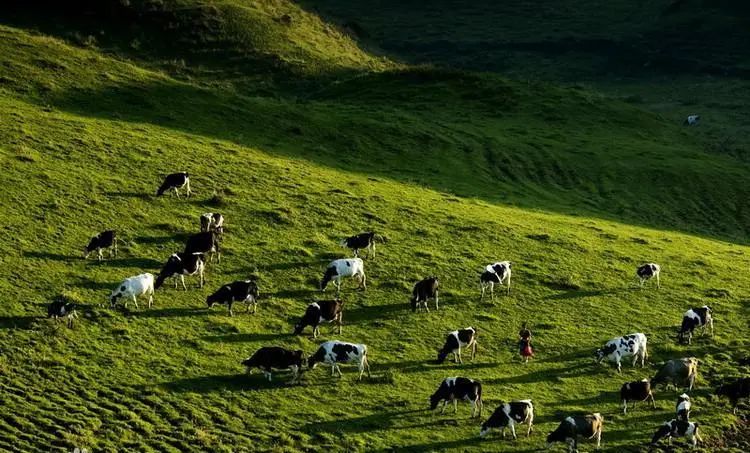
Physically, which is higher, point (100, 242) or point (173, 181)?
point (173, 181)

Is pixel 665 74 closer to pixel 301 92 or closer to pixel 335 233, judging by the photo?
pixel 301 92

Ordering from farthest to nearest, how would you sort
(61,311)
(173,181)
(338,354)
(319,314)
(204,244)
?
(173,181), (204,244), (319,314), (61,311), (338,354)

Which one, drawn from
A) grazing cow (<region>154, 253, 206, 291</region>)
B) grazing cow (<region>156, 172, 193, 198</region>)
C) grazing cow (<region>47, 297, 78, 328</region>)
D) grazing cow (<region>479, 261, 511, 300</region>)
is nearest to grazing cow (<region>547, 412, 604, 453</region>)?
grazing cow (<region>479, 261, 511, 300</region>)

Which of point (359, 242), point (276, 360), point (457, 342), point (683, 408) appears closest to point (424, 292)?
point (457, 342)

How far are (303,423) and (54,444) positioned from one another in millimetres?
7217

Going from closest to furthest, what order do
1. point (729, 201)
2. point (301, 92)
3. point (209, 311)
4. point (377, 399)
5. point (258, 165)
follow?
point (377, 399) → point (209, 311) → point (258, 165) → point (729, 201) → point (301, 92)

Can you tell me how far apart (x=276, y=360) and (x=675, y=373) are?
14461 mm

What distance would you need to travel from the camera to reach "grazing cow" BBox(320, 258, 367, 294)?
37625mm

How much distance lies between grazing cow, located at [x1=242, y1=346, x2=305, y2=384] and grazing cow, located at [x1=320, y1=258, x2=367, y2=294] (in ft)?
25.4

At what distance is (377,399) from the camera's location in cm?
2969

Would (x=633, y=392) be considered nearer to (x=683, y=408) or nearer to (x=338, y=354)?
(x=683, y=408)

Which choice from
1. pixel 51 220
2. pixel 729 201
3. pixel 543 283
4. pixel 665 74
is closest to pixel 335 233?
pixel 543 283

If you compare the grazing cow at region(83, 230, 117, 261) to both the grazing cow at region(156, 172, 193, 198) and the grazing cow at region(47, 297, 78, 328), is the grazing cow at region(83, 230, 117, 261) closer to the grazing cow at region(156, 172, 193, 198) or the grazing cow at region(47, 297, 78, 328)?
the grazing cow at region(47, 297, 78, 328)

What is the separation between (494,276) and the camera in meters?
39.0
